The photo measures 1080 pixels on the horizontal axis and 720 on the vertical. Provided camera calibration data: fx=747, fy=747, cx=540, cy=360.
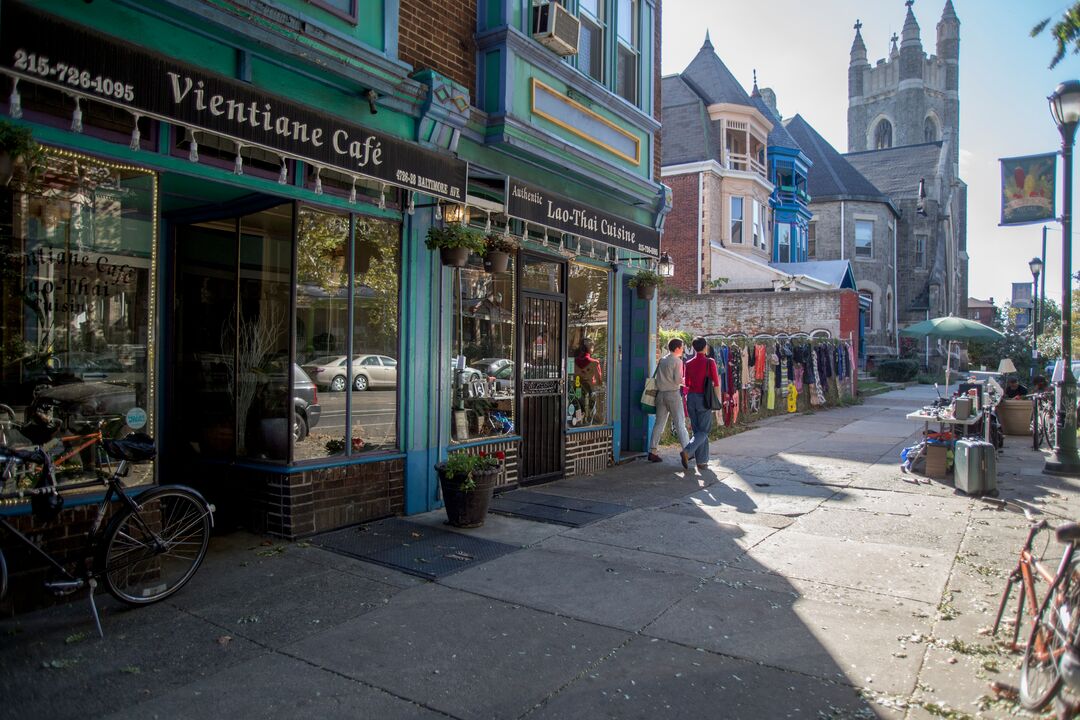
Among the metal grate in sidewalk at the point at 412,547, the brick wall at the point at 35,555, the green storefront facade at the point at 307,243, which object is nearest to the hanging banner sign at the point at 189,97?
the green storefront facade at the point at 307,243

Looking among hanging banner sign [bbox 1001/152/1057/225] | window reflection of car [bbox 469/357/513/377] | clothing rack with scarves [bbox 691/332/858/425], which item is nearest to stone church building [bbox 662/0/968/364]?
clothing rack with scarves [bbox 691/332/858/425]

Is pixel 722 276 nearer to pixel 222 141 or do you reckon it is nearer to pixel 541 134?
pixel 541 134

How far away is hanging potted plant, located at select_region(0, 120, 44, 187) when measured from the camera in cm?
416

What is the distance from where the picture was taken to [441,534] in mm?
6887

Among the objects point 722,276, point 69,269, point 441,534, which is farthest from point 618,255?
point 722,276

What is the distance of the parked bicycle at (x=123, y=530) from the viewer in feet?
14.8

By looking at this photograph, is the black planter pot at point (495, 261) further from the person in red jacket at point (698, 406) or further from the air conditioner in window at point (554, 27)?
the person in red jacket at point (698, 406)

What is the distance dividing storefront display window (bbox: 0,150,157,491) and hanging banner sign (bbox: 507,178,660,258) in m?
3.72

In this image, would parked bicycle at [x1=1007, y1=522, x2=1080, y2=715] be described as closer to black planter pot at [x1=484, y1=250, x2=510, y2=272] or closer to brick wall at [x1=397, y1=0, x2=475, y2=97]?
black planter pot at [x1=484, y1=250, x2=510, y2=272]

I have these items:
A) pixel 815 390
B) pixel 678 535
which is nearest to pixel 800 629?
pixel 678 535

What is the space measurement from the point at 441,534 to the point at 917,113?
72.2 m

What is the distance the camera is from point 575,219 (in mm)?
9039

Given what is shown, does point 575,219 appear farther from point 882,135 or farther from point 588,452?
point 882,135

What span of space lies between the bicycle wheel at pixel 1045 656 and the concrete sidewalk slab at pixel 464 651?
2.09m
